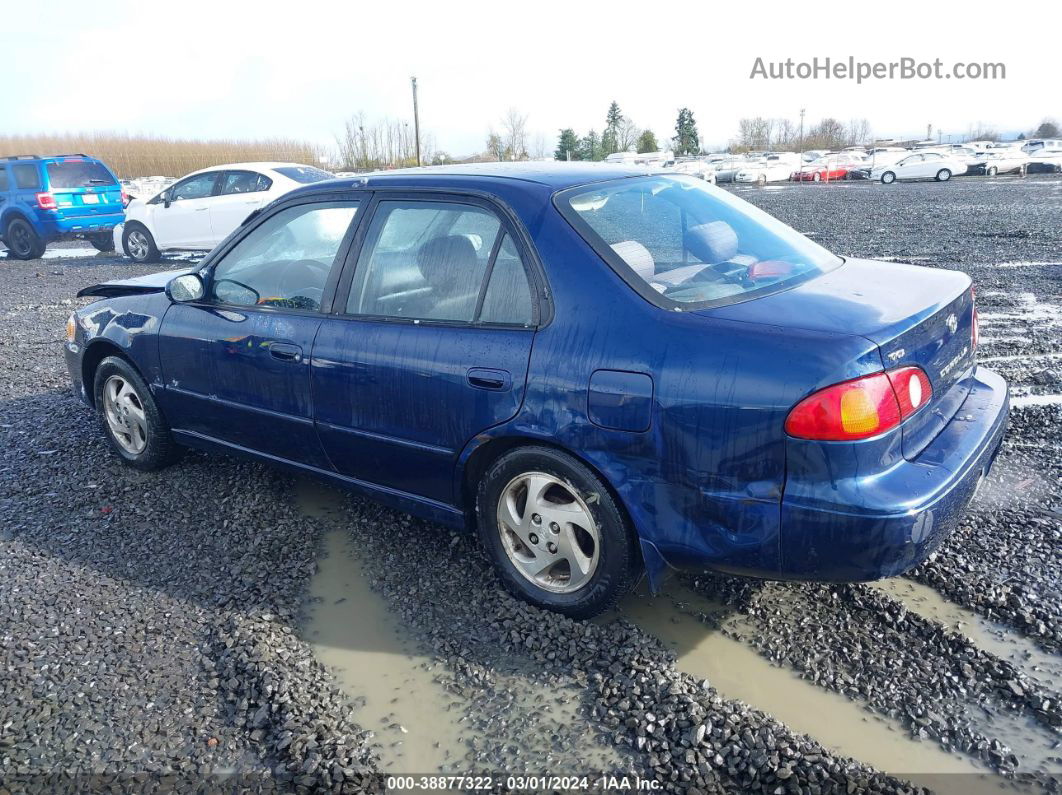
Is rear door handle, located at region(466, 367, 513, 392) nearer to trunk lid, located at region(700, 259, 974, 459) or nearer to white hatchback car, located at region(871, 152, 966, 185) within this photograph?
trunk lid, located at region(700, 259, 974, 459)

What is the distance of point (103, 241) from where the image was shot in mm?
15484

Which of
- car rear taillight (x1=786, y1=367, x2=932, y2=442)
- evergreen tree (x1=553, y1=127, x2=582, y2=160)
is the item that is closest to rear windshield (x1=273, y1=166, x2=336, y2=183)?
car rear taillight (x1=786, y1=367, x2=932, y2=442)

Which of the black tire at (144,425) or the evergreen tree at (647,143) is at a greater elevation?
the evergreen tree at (647,143)

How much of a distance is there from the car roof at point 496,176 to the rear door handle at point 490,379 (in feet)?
2.50

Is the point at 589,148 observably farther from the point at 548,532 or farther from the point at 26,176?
the point at 548,532

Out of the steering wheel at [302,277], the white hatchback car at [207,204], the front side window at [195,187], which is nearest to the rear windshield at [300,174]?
the white hatchback car at [207,204]

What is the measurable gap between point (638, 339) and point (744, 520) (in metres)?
0.68

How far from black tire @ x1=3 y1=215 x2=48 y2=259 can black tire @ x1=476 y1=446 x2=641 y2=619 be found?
14.8m

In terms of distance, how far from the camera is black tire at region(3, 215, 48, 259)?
48.4 feet

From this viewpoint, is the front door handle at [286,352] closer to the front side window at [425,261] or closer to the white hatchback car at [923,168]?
the front side window at [425,261]

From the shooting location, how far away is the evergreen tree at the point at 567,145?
5981 cm

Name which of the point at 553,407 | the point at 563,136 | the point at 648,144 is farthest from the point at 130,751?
the point at 648,144

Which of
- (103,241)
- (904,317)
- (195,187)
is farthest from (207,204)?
(904,317)

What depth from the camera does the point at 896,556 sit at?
8.22 feet
